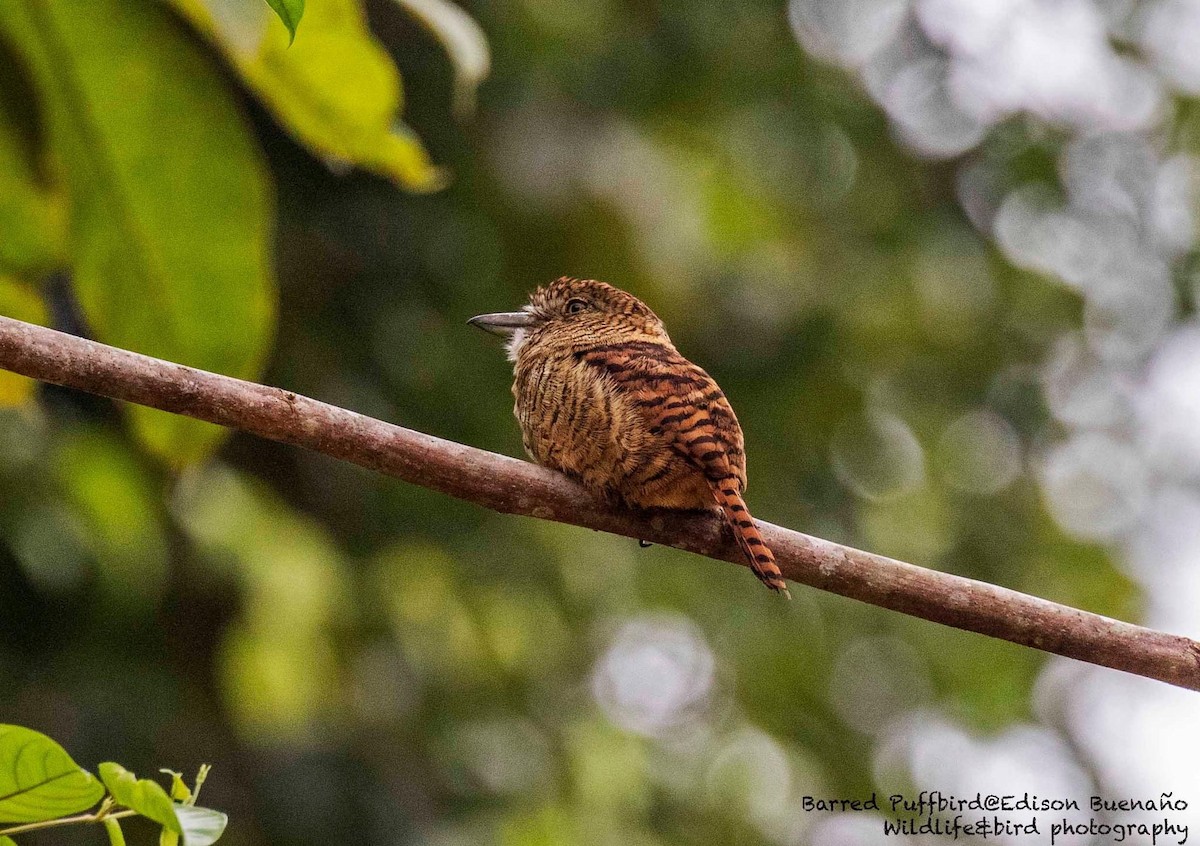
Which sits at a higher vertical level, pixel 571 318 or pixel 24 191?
pixel 571 318

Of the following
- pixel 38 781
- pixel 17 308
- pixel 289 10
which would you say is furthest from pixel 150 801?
pixel 17 308

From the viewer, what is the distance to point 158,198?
2.46 meters

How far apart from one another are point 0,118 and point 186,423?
607 millimetres

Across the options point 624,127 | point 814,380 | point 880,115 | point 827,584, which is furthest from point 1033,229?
point 827,584

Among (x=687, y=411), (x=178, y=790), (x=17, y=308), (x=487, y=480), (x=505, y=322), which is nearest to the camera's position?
(x=178, y=790)

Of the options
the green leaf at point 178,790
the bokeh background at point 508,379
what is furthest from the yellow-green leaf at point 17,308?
the green leaf at point 178,790

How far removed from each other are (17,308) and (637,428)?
1125mm

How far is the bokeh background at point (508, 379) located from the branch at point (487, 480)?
64 cm

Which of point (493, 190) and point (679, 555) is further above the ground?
point (493, 190)

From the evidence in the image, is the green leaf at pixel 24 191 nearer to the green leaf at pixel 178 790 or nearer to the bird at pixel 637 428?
the bird at pixel 637 428

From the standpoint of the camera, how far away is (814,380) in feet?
21.2

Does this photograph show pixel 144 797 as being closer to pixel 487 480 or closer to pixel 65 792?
pixel 65 792

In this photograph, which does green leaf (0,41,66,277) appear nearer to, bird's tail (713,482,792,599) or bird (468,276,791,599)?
bird (468,276,791,599)

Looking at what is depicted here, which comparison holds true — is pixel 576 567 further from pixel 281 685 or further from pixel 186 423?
pixel 186 423
